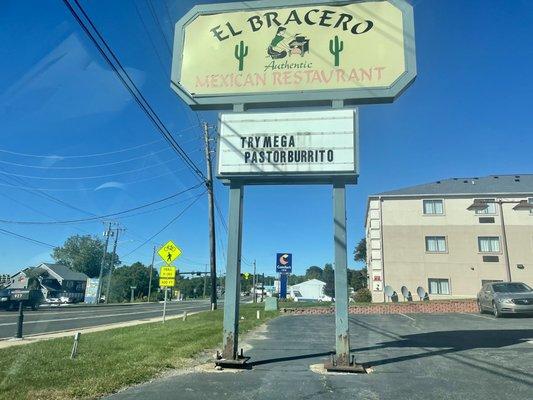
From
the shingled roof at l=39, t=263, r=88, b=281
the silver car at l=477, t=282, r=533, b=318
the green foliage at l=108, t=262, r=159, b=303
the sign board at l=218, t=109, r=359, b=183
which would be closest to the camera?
the sign board at l=218, t=109, r=359, b=183

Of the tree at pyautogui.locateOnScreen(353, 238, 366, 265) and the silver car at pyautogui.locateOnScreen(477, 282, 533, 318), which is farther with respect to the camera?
the tree at pyautogui.locateOnScreen(353, 238, 366, 265)

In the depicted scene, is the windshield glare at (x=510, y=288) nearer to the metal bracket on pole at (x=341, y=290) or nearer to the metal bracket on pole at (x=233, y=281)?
the metal bracket on pole at (x=341, y=290)

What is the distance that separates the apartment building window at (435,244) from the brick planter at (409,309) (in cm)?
1173

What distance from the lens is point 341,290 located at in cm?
842

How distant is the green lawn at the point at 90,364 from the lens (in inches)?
246

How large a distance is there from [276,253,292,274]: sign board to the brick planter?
296 inches

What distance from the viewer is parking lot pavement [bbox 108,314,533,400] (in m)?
6.09

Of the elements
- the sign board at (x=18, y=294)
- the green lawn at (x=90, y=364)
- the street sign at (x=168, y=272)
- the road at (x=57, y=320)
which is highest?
the street sign at (x=168, y=272)

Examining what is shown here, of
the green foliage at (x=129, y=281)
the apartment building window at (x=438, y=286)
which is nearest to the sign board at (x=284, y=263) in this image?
the apartment building window at (x=438, y=286)

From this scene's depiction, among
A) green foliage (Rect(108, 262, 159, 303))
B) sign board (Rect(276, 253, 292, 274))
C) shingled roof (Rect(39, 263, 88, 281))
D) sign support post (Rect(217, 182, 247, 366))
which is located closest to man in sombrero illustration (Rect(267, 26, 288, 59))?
sign support post (Rect(217, 182, 247, 366))

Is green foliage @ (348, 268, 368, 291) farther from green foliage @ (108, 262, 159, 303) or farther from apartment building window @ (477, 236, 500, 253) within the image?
green foliage @ (108, 262, 159, 303)

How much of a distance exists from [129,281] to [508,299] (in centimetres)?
9915

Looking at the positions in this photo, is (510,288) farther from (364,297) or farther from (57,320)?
(57,320)

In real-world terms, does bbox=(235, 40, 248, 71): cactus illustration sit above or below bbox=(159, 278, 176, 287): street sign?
above
